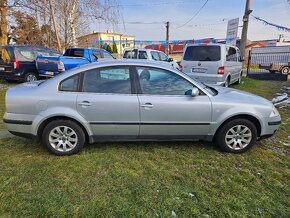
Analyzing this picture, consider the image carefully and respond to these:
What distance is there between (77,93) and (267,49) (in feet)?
68.4

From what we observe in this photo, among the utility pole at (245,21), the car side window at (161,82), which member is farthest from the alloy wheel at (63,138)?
the utility pole at (245,21)

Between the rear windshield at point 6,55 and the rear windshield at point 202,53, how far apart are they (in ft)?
23.2

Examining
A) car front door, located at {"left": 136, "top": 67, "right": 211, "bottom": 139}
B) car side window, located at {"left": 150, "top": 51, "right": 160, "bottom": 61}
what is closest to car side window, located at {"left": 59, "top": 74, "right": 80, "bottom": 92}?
car front door, located at {"left": 136, "top": 67, "right": 211, "bottom": 139}

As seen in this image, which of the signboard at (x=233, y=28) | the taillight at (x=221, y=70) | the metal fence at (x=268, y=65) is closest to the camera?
the taillight at (x=221, y=70)

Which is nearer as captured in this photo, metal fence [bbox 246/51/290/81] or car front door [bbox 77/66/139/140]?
car front door [bbox 77/66/139/140]

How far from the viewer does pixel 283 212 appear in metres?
Answer: 2.33

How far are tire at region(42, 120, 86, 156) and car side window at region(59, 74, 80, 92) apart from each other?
489 mm

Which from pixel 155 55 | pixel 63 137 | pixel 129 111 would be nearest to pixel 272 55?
pixel 155 55

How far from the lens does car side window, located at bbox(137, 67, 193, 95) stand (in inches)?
132

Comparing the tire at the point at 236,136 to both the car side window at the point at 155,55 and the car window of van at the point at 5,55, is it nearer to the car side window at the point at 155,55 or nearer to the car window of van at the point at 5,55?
the car side window at the point at 155,55

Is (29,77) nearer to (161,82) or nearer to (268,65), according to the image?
(161,82)

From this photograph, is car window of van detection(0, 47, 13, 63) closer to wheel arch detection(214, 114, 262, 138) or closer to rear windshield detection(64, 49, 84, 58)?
rear windshield detection(64, 49, 84, 58)

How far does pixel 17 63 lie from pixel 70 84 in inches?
284

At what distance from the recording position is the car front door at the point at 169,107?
329 cm
